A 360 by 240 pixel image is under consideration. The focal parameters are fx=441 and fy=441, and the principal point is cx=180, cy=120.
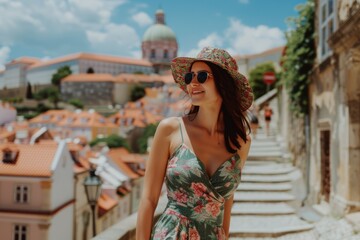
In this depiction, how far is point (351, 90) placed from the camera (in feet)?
17.8

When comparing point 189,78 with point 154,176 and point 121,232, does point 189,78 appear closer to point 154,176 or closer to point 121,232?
point 154,176

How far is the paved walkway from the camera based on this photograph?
18.5ft

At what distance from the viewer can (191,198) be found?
200 centimetres

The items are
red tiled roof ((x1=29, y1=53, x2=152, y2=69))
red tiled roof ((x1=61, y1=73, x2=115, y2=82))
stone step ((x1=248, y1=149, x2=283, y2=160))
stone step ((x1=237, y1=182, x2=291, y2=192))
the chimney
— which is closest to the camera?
stone step ((x1=237, y1=182, x2=291, y2=192))

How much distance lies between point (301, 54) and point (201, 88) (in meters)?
6.65

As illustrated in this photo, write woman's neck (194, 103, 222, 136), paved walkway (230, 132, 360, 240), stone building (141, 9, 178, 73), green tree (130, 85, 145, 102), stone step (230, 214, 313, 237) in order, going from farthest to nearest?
stone building (141, 9, 178, 73) < green tree (130, 85, 145, 102) < stone step (230, 214, 313, 237) < paved walkway (230, 132, 360, 240) < woman's neck (194, 103, 222, 136)

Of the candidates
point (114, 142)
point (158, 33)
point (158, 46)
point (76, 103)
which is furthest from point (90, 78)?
point (114, 142)

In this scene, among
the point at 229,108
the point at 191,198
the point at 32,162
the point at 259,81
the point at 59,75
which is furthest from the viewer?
the point at 59,75

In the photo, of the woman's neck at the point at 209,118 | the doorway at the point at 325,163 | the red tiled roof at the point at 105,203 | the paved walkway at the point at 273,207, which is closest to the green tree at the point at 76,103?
the red tiled roof at the point at 105,203

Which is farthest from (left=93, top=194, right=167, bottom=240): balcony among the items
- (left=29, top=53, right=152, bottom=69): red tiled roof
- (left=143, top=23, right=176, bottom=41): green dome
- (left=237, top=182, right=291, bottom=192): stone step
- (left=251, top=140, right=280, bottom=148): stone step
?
(left=143, top=23, right=176, bottom=41): green dome

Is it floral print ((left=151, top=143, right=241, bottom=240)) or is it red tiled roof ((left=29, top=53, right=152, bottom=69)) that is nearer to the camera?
floral print ((left=151, top=143, right=241, bottom=240))

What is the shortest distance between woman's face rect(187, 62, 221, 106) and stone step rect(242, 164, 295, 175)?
6.92 metres

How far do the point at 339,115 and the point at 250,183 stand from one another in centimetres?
279

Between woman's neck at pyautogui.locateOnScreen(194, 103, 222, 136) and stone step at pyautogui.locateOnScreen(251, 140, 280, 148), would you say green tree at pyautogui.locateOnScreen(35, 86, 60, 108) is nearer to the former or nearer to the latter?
stone step at pyautogui.locateOnScreen(251, 140, 280, 148)
